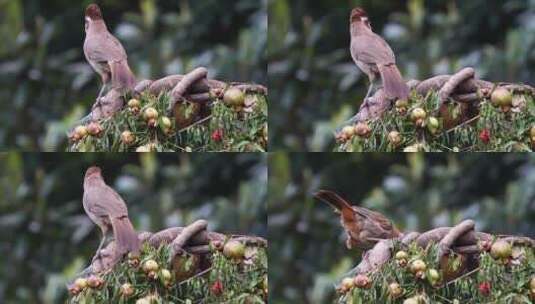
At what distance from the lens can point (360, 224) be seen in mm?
5250

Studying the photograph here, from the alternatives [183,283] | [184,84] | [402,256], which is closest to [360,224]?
[402,256]

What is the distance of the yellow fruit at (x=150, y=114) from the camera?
522cm

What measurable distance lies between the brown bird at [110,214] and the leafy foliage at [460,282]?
32.8 inches

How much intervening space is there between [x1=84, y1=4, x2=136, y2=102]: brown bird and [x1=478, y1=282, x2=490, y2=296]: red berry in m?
1.39

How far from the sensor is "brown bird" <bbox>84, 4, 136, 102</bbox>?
5.23 metres

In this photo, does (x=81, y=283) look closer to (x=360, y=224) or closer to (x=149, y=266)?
(x=149, y=266)

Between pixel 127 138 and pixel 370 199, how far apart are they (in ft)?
2.87

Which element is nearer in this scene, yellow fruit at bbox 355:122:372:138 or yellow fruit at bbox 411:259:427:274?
yellow fruit at bbox 411:259:427:274

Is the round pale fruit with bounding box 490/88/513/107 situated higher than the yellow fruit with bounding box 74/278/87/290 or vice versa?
the round pale fruit with bounding box 490/88/513/107

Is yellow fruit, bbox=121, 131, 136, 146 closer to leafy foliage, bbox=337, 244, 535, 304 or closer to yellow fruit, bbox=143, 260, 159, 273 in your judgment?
yellow fruit, bbox=143, 260, 159, 273

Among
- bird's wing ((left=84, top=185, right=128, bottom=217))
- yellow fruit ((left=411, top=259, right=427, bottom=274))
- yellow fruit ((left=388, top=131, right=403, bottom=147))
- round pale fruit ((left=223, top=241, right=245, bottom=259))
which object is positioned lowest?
yellow fruit ((left=411, top=259, right=427, bottom=274))

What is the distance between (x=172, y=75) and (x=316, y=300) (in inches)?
37.0

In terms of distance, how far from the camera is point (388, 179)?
5.29 meters

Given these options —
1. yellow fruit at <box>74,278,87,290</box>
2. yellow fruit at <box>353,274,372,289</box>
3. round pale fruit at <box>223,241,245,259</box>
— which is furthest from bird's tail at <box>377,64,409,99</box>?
yellow fruit at <box>74,278,87,290</box>
